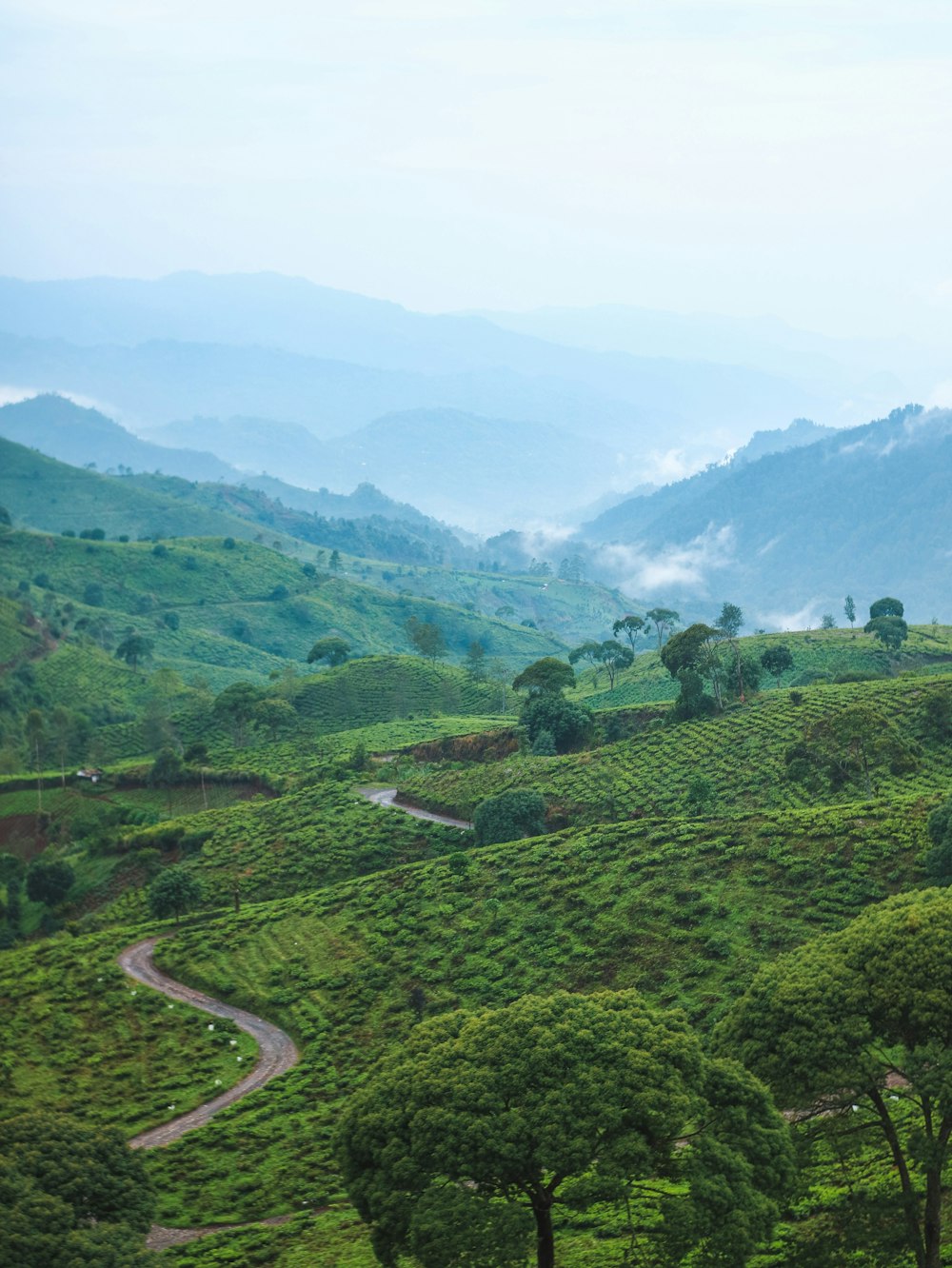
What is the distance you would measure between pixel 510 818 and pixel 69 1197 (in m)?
40.3

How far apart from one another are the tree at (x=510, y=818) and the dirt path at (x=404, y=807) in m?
6.23

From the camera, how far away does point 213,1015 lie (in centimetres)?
5156

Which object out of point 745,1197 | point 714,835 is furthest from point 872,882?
point 745,1197

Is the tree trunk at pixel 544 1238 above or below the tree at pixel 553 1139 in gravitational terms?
below

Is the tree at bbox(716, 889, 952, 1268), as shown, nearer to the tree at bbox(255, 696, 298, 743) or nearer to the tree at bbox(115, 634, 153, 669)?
the tree at bbox(255, 696, 298, 743)

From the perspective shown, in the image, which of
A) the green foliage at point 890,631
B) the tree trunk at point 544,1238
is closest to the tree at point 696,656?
the green foliage at point 890,631

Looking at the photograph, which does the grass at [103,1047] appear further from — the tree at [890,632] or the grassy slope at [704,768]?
the tree at [890,632]

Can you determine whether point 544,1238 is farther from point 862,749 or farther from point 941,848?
point 862,749

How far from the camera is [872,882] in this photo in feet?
155

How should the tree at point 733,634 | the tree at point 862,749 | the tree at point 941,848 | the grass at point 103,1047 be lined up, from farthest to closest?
the tree at point 733,634 → the tree at point 862,749 → the tree at point 941,848 → the grass at point 103,1047

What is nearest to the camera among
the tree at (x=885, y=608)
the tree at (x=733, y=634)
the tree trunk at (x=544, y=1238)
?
the tree trunk at (x=544, y=1238)

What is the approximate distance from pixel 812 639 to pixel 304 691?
48844mm

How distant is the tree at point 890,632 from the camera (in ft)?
342

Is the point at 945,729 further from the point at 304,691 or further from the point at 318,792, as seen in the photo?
the point at 304,691
